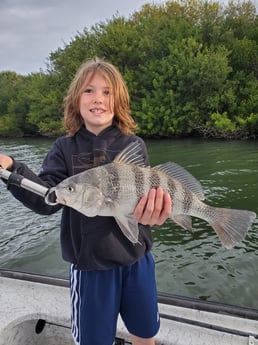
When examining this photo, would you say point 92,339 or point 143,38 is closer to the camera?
point 92,339

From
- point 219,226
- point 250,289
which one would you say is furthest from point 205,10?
point 219,226

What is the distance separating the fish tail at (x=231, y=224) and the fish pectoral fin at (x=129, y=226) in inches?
22.7

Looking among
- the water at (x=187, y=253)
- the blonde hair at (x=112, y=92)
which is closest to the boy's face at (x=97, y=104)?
the blonde hair at (x=112, y=92)

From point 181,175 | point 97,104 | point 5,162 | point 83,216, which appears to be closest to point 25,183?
point 5,162

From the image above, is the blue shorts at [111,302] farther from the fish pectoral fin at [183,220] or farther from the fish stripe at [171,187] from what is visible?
the fish stripe at [171,187]

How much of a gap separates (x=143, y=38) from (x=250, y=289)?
33.1 meters

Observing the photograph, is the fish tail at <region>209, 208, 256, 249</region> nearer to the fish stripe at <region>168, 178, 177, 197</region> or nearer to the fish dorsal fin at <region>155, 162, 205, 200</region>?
the fish dorsal fin at <region>155, 162, 205, 200</region>

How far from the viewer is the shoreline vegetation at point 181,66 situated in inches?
1117

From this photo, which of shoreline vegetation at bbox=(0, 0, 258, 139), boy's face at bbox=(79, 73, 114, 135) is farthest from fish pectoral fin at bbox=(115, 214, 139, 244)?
shoreline vegetation at bbox=(0, 0, 258, 139)

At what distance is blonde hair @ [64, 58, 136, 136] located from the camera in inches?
92.7

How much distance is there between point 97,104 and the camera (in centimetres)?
229

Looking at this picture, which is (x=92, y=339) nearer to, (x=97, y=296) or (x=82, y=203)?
(x=97, y=296)

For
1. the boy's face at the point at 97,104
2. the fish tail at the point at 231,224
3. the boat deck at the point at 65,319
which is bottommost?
the boat deck at the point at 65,319

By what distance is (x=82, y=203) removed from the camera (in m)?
1.93
